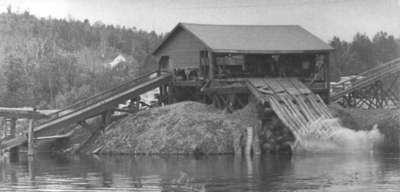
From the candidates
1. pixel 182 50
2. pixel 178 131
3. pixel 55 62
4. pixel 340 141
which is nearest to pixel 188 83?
pixel 182 50

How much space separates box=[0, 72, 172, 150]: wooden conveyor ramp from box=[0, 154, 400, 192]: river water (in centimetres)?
313

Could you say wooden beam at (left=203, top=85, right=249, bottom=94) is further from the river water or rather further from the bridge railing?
the river water

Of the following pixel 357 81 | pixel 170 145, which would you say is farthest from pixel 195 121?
pixel 357 81

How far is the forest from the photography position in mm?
81125

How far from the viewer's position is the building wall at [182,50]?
61219 millimetres

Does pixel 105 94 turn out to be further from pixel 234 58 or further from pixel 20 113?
pixel 234 58

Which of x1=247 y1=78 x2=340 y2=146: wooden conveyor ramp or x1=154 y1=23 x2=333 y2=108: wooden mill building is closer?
x1=247 y1=78 x2=340 y2=146: wooden conveyor ramp

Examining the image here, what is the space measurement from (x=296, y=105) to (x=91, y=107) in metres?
11.8

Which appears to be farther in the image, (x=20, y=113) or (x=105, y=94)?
(x=105, y=94)

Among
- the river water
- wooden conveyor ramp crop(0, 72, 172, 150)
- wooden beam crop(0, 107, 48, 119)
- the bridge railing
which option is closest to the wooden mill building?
wooden conveyor ramp crop(0, 72, 172, 150)

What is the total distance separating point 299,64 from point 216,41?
636 centimetres

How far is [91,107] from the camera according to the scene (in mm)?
57062

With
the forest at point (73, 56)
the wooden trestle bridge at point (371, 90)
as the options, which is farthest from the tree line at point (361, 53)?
the wooden trestle bridge at point (371, 90)

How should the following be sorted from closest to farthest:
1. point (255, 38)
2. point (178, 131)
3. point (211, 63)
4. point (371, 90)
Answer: point (178, 131), point (211, 63), point (255, 38), point (371, 90)
